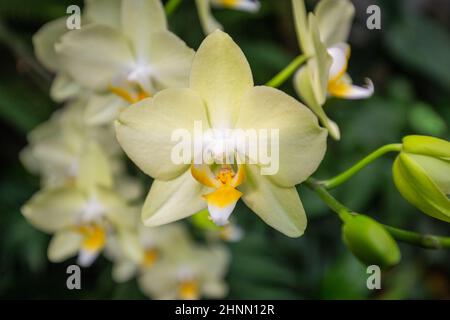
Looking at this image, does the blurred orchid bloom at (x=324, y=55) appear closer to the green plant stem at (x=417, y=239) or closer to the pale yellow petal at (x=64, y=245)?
the green plant stem at (x=417, y=239)

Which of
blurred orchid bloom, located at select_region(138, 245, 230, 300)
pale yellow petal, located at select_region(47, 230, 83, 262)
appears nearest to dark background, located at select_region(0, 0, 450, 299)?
blurred orchid bloom, located at select_region(138, 245, 230, 300)

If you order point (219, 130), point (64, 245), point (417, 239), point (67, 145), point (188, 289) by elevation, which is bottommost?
point (188, 289)

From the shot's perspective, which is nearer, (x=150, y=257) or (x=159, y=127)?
(x=159, y=127)

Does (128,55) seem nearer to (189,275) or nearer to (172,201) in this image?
(172,201)

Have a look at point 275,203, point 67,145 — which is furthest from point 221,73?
point 67,145
